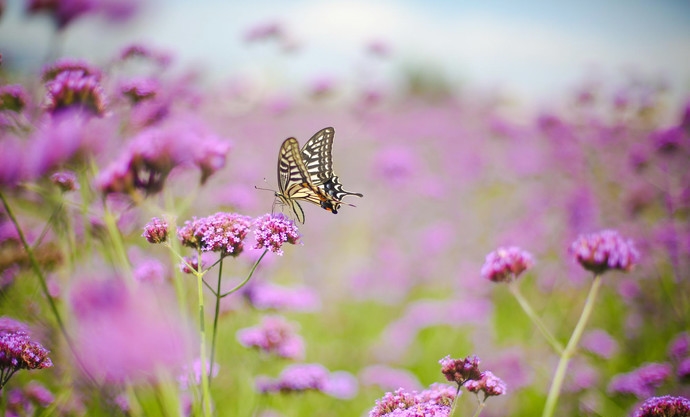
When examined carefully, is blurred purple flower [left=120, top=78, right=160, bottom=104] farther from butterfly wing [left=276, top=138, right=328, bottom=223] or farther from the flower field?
butterfly wing [left=276, top=138, right=328, bottom=223]

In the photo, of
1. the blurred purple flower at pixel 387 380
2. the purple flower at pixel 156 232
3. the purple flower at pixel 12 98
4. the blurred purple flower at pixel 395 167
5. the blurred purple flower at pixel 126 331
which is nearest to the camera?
the blurred purple flower at pixel 126 331

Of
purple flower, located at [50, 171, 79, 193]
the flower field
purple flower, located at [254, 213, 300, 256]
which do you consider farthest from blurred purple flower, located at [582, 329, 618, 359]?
purple flower, located at [50, 171, 79, 193]

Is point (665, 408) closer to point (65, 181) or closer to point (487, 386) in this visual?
point (487, 386)

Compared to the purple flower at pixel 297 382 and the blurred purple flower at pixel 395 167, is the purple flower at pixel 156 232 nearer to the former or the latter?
the purple flower at pixel 297 382

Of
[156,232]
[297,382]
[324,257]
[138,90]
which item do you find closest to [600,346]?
[297,382]

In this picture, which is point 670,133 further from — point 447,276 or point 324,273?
point 324,273

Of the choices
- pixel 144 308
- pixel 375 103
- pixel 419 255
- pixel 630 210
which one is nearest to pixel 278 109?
pixel 375 103

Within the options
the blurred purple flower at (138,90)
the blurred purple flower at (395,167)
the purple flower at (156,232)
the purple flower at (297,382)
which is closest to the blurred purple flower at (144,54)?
the blurred purple flower at (138,90)
